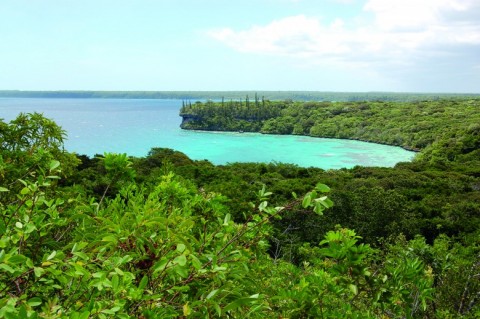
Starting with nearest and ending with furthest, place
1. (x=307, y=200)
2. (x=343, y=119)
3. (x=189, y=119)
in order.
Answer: (x=307, y=200) → (x=343, y=119) → (x=189, y=119)

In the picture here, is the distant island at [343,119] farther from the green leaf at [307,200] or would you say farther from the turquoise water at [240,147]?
the green leaf at [307,200]

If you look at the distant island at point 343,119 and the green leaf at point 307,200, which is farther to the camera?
the distant island at point 343,119

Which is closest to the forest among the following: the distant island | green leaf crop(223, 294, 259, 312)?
green leaf crop(223, 294, 259, 312)

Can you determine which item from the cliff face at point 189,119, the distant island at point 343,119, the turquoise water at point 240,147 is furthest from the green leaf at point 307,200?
the cliff face at point 189,119

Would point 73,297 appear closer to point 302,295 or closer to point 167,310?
point 167,310

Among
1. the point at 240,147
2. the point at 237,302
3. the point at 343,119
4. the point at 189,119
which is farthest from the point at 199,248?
the point at 189,119

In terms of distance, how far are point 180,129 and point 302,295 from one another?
8822 centimetres

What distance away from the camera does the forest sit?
159 cm

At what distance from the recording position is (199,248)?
6.47 feet

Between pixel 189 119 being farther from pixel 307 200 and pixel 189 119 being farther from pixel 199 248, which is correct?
pixel 307 200

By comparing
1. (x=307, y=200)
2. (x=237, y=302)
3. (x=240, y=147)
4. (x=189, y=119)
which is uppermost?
(x=307, y=200)

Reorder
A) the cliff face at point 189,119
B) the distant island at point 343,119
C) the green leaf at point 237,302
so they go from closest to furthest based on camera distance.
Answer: the green leaf at point 237,302
the distant island at point 343,119
the cliff face at point 189,119

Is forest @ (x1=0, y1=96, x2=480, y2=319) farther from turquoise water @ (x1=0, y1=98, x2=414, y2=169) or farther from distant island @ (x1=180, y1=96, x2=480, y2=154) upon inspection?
distant island @ (x1=180, y1=96, x2=480, y2=154)

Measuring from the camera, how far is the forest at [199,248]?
159cm
